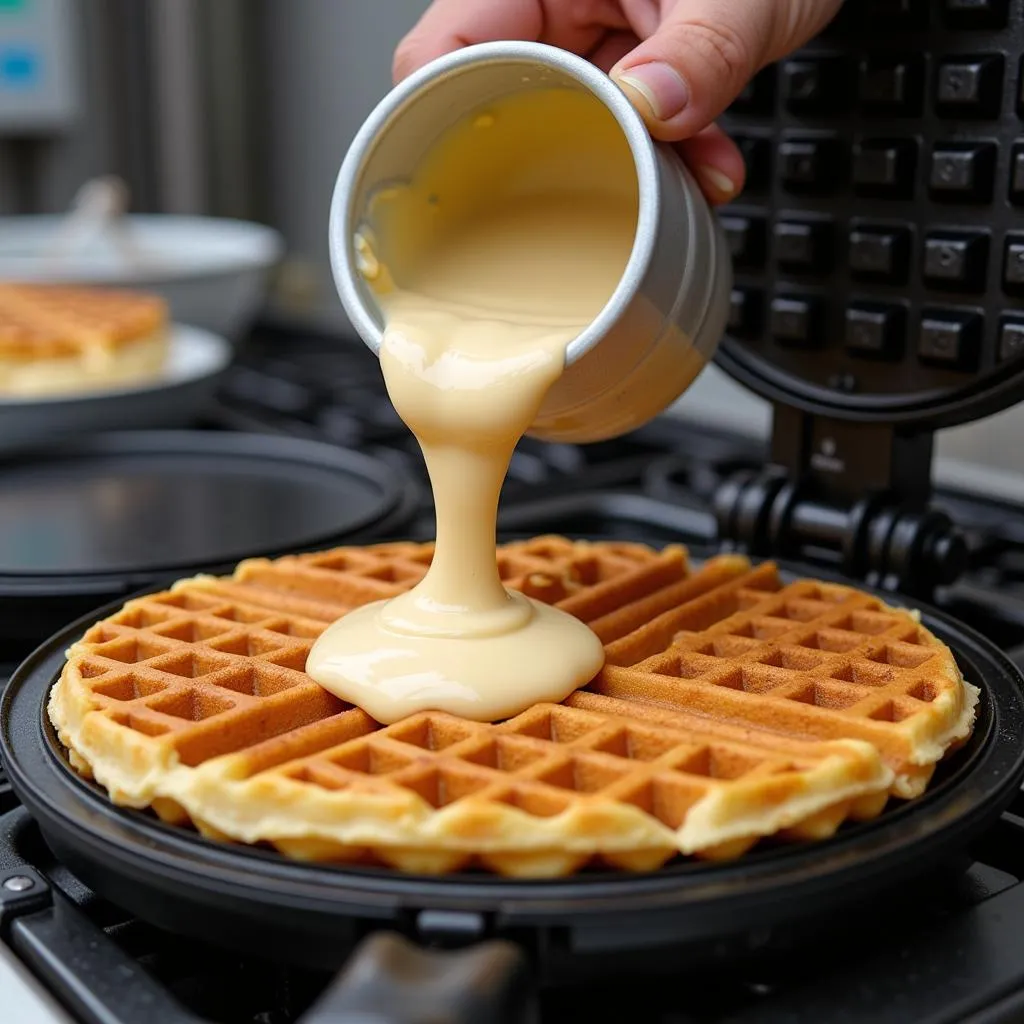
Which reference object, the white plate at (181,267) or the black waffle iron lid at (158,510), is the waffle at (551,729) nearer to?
the black waffle iron lid at (158,510)

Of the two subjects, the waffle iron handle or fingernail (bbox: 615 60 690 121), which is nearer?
the waffle iron handle

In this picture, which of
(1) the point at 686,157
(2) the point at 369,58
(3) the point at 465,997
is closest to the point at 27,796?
(3) the point at 465,997

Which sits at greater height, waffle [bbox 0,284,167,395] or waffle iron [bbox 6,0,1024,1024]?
waffle iron [bbox 6,0,1024,1024]

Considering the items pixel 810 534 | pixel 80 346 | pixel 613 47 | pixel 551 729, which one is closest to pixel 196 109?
pixel 80 346

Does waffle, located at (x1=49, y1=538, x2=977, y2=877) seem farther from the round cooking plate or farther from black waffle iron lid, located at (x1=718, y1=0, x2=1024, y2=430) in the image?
black waffle iron lid, located at (x1=718, y1=0, x2=1024, y2=430)

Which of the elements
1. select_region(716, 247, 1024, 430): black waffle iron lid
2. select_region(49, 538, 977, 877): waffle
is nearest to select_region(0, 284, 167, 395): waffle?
select_region(49, 538, 977, 877): waffle
